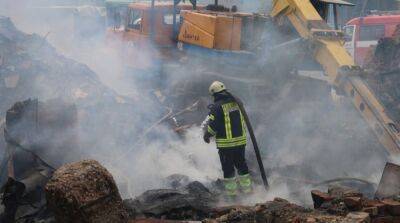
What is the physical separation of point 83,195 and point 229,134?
9.20 feet

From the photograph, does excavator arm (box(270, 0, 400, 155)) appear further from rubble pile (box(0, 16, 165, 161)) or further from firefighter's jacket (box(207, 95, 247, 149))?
rubble pile (box(0, 16, 165, 161))

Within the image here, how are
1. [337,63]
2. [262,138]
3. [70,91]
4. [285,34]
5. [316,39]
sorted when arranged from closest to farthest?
[337,63], [316,39], [262,138], [285,34], [70,91]

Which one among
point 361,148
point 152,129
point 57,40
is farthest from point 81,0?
point 361,148

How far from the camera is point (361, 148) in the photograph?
880 centimetres

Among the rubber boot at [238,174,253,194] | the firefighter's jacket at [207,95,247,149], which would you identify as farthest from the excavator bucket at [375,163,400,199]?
the firefighter's jacket at [207,95,247,149]

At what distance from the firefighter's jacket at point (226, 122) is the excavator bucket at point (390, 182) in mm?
1950

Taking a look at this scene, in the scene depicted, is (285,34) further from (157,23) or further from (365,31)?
(365,31)

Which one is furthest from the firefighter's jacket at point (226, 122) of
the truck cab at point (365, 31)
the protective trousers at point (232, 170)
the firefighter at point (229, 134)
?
the truck cab at point (365, 31)

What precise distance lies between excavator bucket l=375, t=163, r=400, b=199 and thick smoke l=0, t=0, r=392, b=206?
1.16 meters

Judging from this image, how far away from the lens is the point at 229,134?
7.23 metres

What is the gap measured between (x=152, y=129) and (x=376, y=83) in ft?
19.7

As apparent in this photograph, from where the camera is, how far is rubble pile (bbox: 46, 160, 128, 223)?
4879mm

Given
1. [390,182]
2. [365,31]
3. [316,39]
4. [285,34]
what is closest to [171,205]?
[390,182]

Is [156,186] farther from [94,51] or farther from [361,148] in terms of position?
[94,51]
